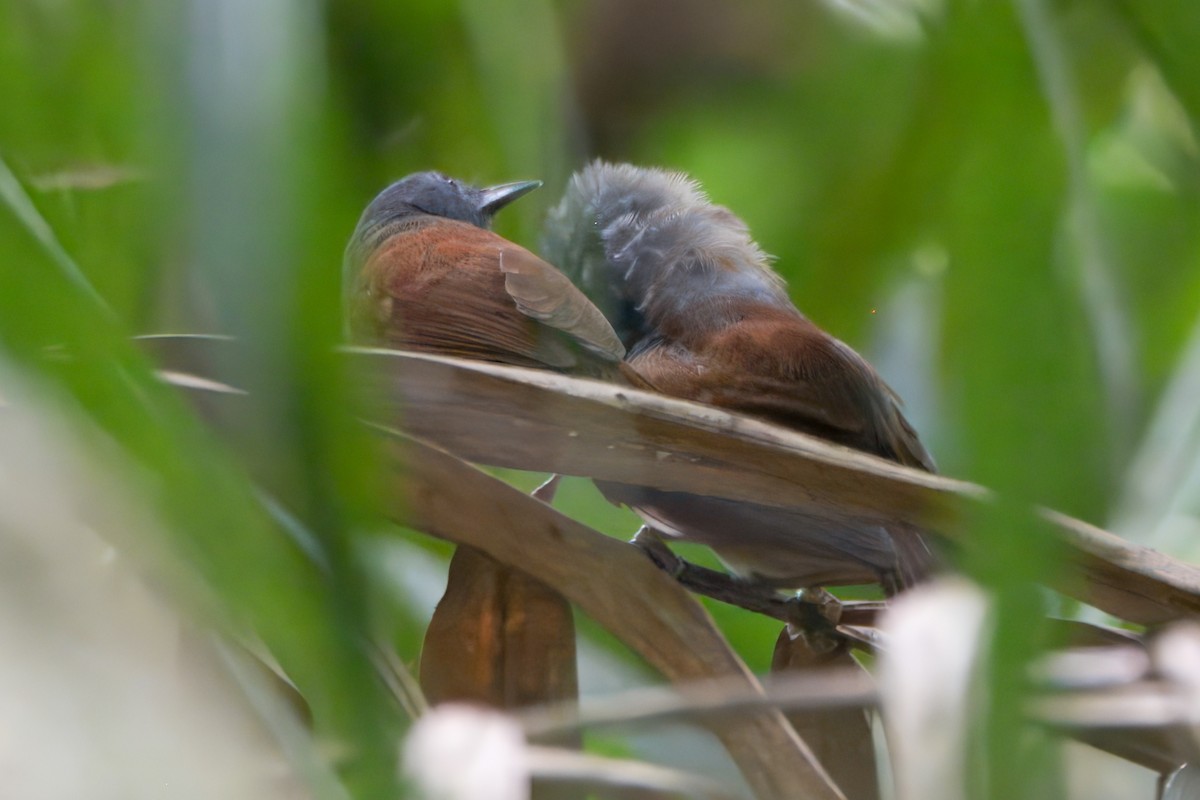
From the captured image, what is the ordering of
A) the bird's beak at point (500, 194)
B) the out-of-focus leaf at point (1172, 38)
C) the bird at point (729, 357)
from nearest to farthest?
the out-of-focus leaf at point (1172, 38) < the bird at point (729, 357) < the bird's beak at point (500, 194)

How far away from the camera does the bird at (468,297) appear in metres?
0.64

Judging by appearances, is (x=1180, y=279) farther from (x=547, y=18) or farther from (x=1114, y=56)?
(x=547, y=18)

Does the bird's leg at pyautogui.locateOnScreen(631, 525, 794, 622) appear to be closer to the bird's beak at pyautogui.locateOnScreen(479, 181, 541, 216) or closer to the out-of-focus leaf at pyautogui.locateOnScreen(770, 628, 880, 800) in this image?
the out-of-focus leaf at pyautogui.locateOnScreen(770, 628, 880, 800)

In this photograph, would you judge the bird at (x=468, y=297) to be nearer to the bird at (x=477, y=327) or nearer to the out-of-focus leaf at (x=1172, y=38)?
the bird at (x=477, y=327)

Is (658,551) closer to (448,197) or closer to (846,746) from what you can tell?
(846,746)

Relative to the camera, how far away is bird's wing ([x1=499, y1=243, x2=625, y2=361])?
65cm

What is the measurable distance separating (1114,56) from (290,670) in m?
0.63

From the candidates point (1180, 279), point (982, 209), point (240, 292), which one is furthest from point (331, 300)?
point (1180, 279)

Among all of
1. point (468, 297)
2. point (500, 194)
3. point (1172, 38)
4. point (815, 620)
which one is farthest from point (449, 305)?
point (1172, 38)

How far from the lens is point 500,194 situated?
814 millimetres

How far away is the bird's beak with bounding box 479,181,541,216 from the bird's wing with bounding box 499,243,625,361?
8 cm

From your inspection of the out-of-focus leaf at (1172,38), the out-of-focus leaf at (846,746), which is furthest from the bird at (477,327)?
the out-of-focus leaf at (1172,38)

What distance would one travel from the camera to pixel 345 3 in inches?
28.2

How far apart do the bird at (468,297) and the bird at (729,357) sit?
3 centimetres
